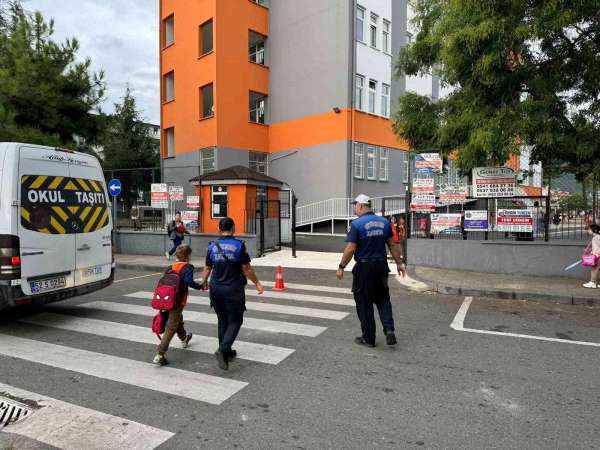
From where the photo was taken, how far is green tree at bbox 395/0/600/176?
324 inches

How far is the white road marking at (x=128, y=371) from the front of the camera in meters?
4.20

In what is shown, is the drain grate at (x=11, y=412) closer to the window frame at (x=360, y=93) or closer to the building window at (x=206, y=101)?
the building window at (x=206, y=101)

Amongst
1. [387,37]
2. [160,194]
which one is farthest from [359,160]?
[160,194]

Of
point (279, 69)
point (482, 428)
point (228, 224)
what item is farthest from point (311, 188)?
point (482, 428)

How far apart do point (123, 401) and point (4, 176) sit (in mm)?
3788

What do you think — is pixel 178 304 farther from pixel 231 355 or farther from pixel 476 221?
pixel 476 221

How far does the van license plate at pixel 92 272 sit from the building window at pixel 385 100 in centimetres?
Answer: 1992

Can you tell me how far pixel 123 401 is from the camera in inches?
157

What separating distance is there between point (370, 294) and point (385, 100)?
69.4 ft

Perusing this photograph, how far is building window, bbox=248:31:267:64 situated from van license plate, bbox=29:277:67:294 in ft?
67.2

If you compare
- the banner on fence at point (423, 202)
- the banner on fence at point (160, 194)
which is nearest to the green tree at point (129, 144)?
the banner on fence at point (160, 194)

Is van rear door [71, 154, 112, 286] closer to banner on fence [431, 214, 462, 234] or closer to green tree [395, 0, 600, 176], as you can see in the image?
green tree [395, 0, 600, 176]

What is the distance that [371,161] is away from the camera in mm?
23766

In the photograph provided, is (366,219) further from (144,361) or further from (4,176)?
(4,176)
